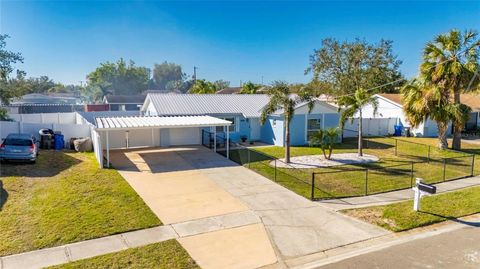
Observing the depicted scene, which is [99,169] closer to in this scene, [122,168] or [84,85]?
[122,168]

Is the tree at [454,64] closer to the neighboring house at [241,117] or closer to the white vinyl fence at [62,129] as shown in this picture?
the neighboring house at [241,117]

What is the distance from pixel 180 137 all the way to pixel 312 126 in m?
10.0

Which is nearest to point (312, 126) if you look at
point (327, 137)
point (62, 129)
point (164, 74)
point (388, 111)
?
point (327, 137)

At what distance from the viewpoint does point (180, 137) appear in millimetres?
23344

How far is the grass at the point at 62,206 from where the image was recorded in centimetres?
872

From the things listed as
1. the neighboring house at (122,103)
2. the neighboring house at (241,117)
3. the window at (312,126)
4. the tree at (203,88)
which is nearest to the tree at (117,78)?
the neighboring house at (122,103)

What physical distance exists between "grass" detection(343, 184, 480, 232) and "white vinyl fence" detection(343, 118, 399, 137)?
16175mm

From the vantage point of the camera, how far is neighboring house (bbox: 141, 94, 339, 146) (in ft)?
77.3

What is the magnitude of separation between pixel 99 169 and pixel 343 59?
3958 cm

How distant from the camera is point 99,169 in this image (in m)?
15.8

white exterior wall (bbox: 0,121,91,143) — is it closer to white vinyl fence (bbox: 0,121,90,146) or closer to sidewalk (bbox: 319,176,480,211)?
white vinyl fence (bbox: 0,121,90,146)

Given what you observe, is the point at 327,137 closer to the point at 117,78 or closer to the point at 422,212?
the point at 422,212

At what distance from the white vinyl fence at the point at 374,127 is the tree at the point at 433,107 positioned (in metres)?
6.45

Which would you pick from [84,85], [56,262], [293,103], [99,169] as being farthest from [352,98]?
[84,85]
